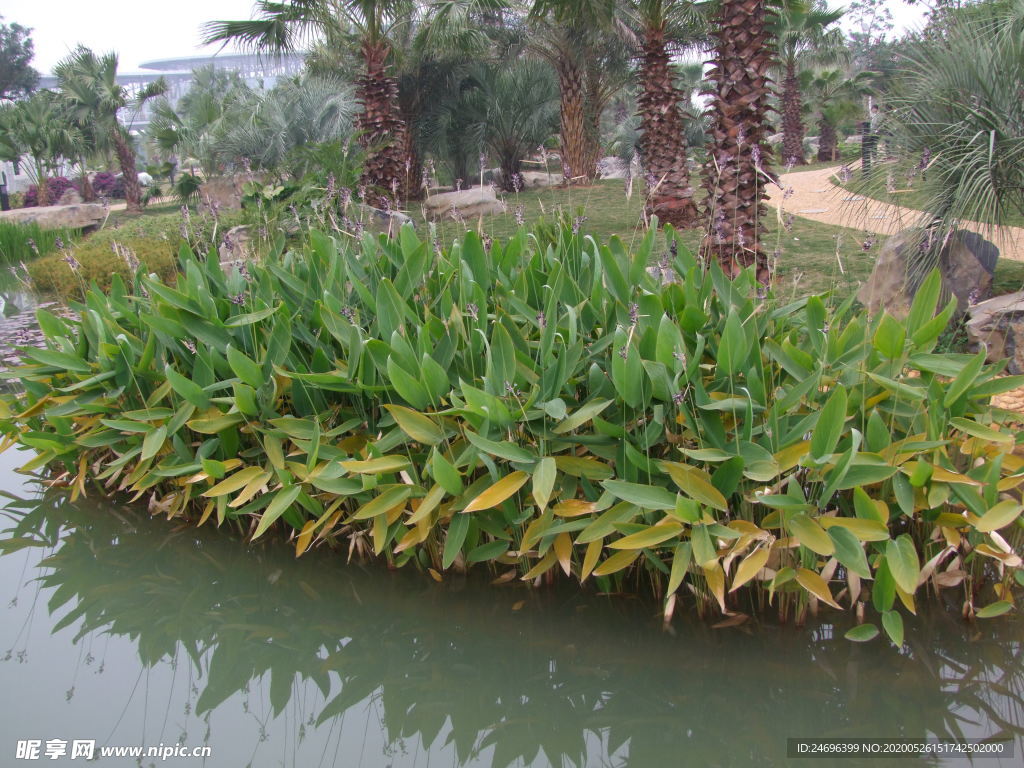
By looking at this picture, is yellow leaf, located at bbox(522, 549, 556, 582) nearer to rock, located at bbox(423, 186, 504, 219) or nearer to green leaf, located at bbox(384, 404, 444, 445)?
green leaf, located at bbox(384, 404, 444, 445)

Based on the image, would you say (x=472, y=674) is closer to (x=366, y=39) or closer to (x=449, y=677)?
(x=449, y=677)

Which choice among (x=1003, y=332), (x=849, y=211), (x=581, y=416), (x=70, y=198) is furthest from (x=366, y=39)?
(x=70, y=198)

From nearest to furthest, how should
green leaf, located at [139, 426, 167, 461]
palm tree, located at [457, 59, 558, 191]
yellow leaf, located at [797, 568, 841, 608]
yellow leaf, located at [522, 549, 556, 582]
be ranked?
yellow leaf, located at [797, 568, 841, 608]
yellow leaf, located at [522, 549, 556, 582]
green leaf, located at [139, 426, 167, 461]
palm tree, located at [457, 59, 558, 191]

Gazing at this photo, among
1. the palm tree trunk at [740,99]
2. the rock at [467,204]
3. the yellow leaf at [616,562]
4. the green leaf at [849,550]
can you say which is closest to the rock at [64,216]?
the rock at [467,204]

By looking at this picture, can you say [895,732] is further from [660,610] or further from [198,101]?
[198,101]

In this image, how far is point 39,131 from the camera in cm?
2153

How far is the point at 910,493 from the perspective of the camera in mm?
2393

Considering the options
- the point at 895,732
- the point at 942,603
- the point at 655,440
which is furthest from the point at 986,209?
the point at 895,732

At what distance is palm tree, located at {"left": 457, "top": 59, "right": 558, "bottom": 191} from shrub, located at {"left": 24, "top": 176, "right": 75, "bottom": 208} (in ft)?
52.6

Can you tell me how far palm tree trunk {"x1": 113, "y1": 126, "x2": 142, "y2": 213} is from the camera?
22.1m

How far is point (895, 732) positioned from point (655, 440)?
3.44ft

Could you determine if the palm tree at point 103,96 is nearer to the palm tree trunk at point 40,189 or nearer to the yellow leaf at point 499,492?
the palm tree trunk at point 40,189

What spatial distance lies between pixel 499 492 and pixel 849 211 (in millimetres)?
4271

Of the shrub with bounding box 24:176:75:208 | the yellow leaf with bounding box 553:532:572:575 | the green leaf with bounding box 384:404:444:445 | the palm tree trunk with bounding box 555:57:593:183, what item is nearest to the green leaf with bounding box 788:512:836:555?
the yellow leaf with bounding box 553:532:572:575
